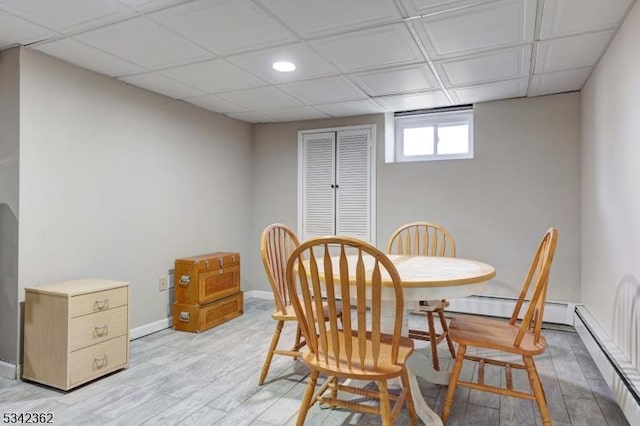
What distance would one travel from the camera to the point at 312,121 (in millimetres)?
4426

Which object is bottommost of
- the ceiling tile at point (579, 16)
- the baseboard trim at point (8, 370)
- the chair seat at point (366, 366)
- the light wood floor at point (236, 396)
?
the light wood floor at point (236, 396)

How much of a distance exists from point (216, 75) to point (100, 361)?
2.11m

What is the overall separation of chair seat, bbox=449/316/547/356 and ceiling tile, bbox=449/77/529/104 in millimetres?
1991

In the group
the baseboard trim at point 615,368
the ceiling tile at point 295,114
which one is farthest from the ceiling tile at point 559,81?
the ceiling tile at point 295,114

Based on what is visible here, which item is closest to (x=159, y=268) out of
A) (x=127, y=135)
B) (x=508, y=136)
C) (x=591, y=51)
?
(x=127, y=135)

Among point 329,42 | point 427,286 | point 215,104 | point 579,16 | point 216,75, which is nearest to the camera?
point 427,286

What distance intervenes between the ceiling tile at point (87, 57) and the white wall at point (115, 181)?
Result: 83 millimetres

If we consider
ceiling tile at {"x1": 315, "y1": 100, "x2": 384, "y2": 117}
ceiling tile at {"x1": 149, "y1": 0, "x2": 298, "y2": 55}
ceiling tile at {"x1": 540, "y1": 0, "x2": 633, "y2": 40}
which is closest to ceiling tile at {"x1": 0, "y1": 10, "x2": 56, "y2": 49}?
ceiling tile at {"x1": 149, "y1": 0, "x2": 298, "y2": 55}

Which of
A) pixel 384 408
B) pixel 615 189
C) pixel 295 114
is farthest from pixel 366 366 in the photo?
pixel 295 114

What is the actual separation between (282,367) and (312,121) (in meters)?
2.79

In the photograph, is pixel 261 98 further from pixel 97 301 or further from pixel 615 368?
pixel 615 368

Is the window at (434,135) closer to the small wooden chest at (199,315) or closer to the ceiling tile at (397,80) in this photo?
the ceiling tile at (397,80)

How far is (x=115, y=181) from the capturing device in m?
3.01

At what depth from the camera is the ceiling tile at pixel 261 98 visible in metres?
3.35
